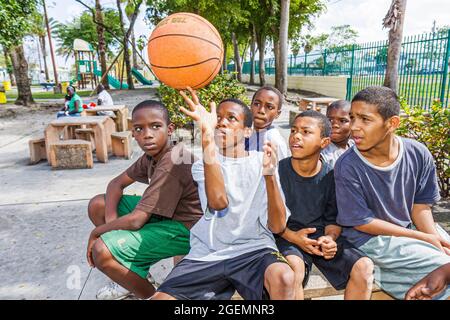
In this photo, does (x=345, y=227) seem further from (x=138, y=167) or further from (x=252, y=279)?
(x=138, y=167)

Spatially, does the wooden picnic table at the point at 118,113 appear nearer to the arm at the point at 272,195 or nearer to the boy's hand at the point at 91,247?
the boy's hand at the point at 91,247

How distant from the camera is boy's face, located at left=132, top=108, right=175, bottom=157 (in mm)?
2422

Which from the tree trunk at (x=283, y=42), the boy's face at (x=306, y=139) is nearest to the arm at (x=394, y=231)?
the boy's face at (x=306, y=139)

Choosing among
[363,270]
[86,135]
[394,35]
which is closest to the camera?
[363,270]

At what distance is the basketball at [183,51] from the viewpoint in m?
2.95

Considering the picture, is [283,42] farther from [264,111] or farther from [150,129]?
[150,129]

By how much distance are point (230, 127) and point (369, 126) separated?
2.96 ft

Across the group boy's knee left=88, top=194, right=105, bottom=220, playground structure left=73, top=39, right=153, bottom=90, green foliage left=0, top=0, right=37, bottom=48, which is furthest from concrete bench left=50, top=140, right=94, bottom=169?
playground structure left=73, top=39, right=153, bottom=90

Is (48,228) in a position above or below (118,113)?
below

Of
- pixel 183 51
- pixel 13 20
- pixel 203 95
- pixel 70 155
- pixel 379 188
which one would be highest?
pixel 13 20

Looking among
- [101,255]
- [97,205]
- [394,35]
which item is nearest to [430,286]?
[101,255]

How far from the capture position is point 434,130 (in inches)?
154

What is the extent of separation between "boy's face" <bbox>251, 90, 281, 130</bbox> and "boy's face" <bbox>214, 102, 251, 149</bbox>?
3.12 ft
